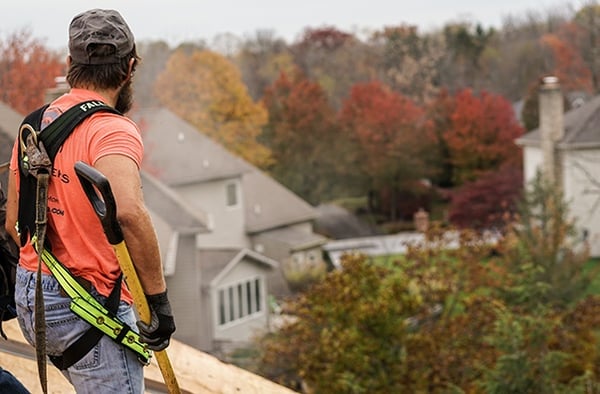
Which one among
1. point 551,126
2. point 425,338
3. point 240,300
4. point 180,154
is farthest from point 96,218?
point 180,154

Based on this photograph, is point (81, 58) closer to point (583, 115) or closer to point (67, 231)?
point (67, 231)

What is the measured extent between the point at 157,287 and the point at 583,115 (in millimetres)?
38673

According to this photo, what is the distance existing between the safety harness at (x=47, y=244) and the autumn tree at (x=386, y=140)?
46.4m

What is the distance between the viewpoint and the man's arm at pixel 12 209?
11.3 ft

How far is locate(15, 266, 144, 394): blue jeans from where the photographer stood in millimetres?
3238

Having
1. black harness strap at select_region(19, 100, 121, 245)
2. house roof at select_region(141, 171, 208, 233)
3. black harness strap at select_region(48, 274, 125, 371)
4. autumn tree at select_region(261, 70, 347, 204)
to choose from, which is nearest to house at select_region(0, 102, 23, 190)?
house roof at select_region(141, 171, 208, 233)

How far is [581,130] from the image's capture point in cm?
3844

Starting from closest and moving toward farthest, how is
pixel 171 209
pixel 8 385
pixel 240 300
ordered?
pixel 8 385 → pixel 171 209 → pixel 240 300

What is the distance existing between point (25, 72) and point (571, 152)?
20.1m

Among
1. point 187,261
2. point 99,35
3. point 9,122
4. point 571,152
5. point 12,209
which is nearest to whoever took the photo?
point 99,35

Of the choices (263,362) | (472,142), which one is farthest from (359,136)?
(263,362)

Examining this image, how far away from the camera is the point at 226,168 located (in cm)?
3656

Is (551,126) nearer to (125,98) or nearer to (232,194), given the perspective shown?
(232,194)

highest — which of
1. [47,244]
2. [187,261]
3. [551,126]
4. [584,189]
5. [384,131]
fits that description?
[384,131]
